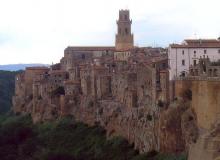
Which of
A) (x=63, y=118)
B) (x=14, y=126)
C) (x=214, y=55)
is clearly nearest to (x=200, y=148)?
(x=214, y=55)

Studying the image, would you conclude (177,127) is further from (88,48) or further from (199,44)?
(88,48)

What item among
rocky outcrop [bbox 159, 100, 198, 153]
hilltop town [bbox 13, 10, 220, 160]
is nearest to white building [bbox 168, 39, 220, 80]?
hilltop town [bbox 13, 10, 220, 160]

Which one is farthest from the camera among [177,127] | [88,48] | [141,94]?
[88,48]

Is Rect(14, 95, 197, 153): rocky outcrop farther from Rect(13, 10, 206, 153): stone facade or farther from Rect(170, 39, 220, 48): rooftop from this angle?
Rect(170, 39, 220, 48): rooftop

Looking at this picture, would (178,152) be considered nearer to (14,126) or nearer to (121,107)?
(121,107)

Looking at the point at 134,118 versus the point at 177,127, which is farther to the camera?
the point at 134,118

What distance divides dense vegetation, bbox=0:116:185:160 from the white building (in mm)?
5946

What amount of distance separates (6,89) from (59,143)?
46.6 metres

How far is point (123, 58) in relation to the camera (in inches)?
2894

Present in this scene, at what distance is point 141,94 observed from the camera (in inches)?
2032

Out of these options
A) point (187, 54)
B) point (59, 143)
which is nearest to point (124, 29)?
point (59, 143)

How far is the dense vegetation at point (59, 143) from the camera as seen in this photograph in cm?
5322

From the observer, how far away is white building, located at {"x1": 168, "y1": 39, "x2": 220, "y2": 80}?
4766cm

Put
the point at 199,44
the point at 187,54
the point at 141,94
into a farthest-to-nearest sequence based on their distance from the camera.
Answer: the point at 141,94
the point at 199,44
the point at 187,54
